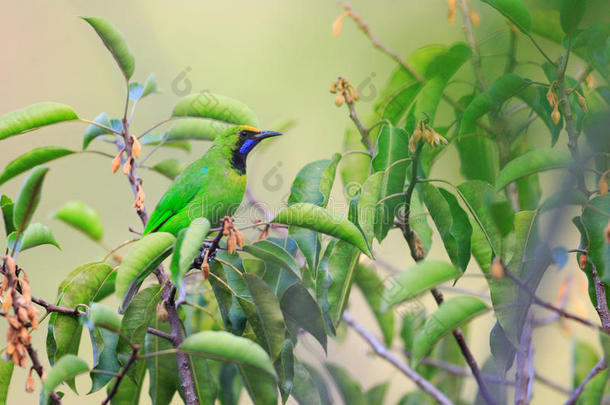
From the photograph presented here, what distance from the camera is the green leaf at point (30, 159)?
2.20m

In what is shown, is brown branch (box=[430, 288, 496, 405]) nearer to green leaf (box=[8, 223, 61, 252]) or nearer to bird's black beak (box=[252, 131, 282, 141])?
bird's black beak (box=[252, 131, 282, 141])

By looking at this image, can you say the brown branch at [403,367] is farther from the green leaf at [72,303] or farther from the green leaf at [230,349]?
the green leaf at [72,303]

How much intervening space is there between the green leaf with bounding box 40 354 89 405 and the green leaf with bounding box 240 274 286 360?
→ 531 millimetres

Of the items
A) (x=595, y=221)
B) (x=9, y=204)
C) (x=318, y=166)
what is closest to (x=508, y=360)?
(x=595, y=221)

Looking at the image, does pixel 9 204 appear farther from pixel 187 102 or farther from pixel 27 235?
pixel 187 102

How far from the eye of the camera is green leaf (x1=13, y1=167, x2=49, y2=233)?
1.75 meters

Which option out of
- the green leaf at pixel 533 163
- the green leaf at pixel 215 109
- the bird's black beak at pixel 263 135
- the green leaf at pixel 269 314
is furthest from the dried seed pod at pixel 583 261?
the bird's black beak at pixel 263 135

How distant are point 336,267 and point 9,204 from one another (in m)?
1.11

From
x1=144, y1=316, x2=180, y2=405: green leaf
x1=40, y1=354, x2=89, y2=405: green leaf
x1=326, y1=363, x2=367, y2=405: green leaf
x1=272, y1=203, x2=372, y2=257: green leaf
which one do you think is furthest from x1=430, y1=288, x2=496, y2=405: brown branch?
x1=40, y1=354, x2=89, y2=405: green leaf

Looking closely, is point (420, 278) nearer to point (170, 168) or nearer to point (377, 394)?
point (170, 168)

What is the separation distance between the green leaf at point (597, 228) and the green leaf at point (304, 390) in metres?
1.05

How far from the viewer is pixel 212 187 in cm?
308

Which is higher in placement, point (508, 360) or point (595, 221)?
Answer: point (595, 221)

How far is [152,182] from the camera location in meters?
6.48
